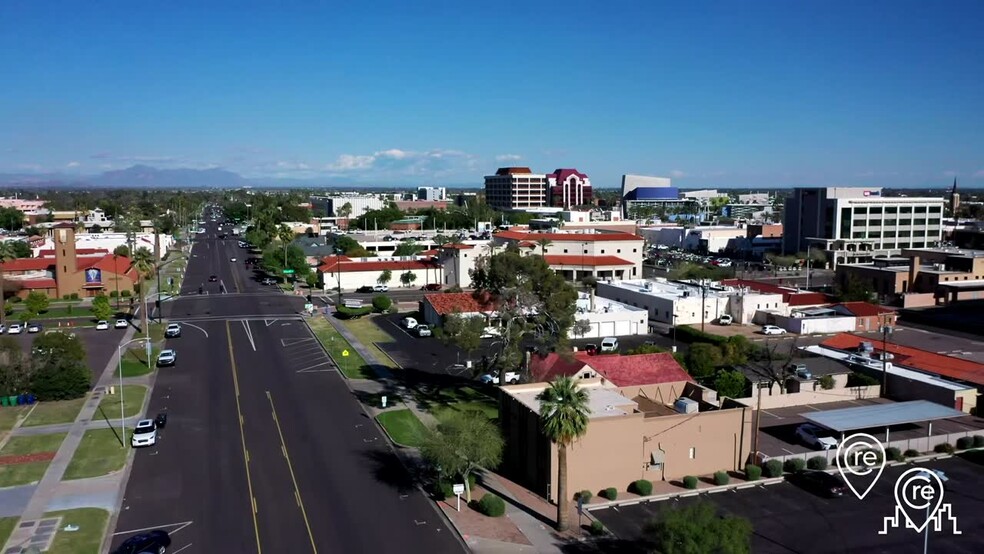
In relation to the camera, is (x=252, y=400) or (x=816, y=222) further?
(x=816, y=222)

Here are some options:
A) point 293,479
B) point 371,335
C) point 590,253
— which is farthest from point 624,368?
point 590,253

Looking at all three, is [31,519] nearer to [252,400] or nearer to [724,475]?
Answer: [252,400]

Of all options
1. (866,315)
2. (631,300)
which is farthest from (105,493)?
(866,315)

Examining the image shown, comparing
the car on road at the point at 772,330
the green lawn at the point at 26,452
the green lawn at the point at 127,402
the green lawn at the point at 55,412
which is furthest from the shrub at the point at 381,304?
the green lawn at the point at 26,452

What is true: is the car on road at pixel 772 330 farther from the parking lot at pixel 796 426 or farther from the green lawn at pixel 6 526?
the green lawn at pixel 6 526

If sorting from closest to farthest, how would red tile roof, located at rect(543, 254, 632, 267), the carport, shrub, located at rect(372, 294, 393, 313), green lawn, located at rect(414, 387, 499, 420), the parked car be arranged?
the carport, green lawn, located at rect(414, 387, 499, 420), the parked car, shrub, located at rect(372, 294, 393, 313), red tile roof, located at rect(543, 254, 632, 267)

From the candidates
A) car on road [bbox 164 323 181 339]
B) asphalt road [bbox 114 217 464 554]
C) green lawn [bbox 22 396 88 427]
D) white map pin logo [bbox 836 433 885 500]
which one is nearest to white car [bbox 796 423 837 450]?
white map pin logo [bbox 836 433 885 500]

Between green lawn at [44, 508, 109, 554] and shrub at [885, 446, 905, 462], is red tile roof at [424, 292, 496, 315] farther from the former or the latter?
green lawn at [44, 508, 109, 554]
